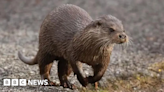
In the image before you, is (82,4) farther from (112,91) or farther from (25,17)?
(112,91)

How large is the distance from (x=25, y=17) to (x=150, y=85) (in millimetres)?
5967

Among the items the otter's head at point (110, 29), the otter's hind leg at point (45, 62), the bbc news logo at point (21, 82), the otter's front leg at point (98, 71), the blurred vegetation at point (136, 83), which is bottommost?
the blurred vegetation at point (136, 83)

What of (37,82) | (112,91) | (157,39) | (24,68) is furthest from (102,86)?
(157,39)

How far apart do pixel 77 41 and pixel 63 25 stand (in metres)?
0.46

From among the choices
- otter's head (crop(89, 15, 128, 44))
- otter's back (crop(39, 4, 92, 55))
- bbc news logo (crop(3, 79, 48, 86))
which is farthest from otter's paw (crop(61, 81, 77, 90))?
otter's head (crop(89, 15, 128, 44))

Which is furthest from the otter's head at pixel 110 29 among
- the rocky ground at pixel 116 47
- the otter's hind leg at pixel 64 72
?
the otter's hind leg at pixel 64 72

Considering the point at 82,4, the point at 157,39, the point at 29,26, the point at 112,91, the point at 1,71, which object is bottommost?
the point at 112,91

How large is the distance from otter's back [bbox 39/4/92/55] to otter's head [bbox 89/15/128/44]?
399mm

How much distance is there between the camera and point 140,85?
5352 mm

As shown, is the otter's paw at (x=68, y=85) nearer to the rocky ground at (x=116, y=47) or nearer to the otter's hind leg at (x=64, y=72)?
the otter's hind leg at (x=64, y=72)

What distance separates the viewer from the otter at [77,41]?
3783mm

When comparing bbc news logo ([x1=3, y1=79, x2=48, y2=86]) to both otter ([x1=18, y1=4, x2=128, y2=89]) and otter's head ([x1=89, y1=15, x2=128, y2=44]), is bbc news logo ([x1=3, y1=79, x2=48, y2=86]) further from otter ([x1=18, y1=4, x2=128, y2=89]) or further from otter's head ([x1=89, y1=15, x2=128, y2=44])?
otter's head ([x1=89, y1=15, x2=128, y2=44])

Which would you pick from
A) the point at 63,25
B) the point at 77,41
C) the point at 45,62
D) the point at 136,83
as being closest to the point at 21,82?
the point at 45,62

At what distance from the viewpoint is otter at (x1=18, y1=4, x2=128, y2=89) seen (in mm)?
3783
